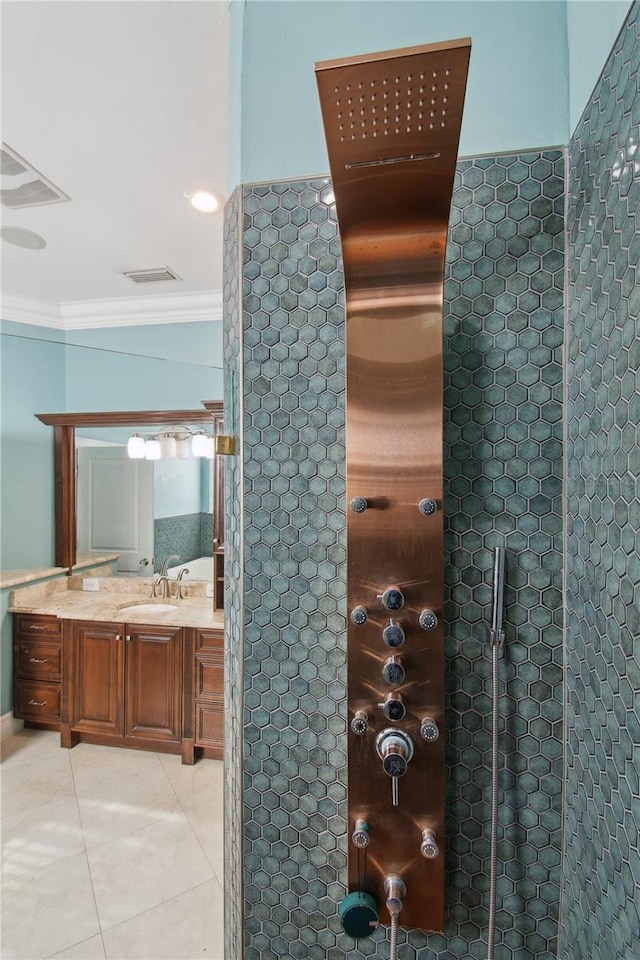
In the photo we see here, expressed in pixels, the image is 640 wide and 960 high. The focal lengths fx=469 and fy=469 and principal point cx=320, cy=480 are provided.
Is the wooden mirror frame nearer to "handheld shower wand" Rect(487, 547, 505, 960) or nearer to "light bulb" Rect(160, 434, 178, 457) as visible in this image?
"light bulb" Rect(160, 434, 178, 457)

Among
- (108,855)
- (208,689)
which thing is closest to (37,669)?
(208,689)

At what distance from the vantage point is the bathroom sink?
281 centimetres

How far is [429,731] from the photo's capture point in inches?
33.9

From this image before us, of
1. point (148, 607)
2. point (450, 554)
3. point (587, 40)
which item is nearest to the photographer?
point (587, 40)

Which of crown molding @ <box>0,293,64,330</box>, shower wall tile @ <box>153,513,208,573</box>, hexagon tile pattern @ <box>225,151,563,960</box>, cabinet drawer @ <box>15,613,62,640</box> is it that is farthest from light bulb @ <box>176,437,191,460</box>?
hexagon tile pattern @ <box>225,151,563,960</box>

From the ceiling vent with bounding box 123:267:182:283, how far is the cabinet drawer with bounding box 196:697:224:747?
2.45m

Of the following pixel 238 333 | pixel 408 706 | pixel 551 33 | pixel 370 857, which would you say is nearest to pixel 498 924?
pixel 370 857

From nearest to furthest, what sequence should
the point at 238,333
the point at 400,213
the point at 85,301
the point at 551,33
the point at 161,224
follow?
1. the point at 400,213
2. the point at 551,33
3. the point at 238,333
4. the point at 161,224
5. the point at 85,301

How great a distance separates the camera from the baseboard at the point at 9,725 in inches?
107

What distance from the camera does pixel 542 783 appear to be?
899mm

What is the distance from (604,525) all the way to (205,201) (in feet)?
6.77

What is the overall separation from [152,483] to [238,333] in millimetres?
2088

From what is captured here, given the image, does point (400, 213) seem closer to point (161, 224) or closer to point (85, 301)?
point (161, 224)

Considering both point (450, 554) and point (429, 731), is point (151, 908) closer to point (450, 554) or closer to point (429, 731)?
point (429, 731)
